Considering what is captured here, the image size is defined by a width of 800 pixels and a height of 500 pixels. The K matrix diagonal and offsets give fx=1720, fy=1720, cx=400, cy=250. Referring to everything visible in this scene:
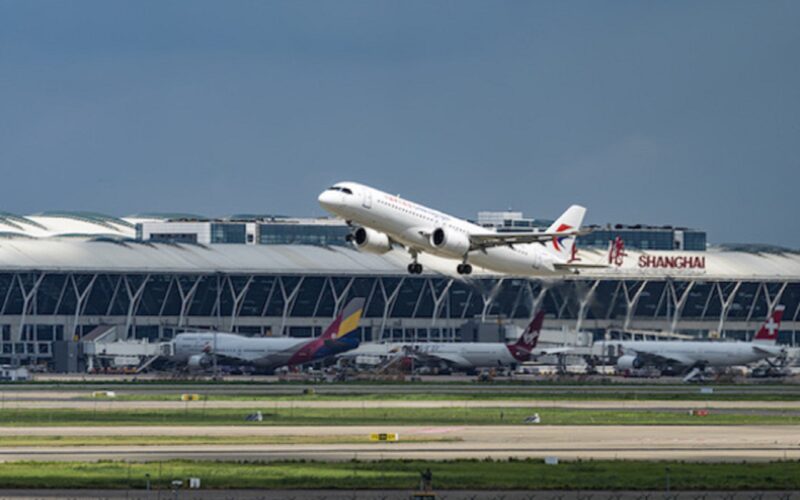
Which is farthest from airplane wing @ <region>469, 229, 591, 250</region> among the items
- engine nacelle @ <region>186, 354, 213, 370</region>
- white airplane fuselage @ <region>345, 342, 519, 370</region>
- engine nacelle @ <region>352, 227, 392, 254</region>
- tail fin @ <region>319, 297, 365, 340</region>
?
engine nacelle @ <region>186, 354, 213, 370</region>

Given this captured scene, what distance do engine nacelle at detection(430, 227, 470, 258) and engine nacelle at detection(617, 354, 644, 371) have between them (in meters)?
66.2

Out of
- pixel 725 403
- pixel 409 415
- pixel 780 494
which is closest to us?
pixel 780 494

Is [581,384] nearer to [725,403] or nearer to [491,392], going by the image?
[491,392]

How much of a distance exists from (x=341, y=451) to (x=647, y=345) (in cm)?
10422

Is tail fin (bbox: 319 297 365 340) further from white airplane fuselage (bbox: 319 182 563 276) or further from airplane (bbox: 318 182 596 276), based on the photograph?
white airplane fuselage (bbox: 319 182 563 276)

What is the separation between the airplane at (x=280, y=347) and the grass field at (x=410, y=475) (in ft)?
328

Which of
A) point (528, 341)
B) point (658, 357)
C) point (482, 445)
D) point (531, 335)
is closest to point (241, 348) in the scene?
point (528, 341)

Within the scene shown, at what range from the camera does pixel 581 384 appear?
479 ft

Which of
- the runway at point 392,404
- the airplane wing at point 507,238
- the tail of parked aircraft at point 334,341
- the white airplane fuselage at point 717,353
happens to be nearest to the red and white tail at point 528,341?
the white airplane fuselage at point 717,353

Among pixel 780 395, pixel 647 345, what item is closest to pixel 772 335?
pixel 647 345

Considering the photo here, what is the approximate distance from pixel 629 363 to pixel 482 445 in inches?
3767

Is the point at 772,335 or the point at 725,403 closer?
the point at 725,403

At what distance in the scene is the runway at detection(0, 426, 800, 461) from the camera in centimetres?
7262

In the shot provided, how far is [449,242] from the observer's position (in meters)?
107
